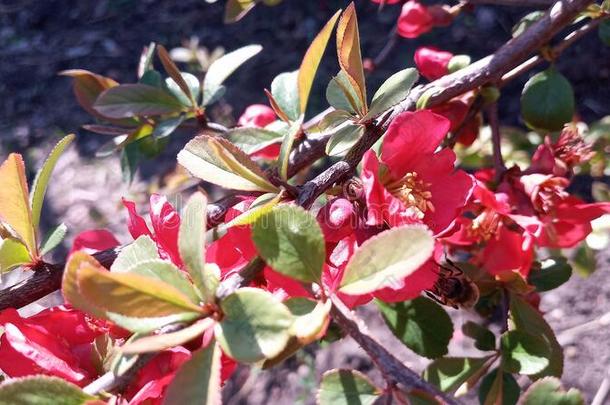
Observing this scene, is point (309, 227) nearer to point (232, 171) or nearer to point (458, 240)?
point (232, 171)

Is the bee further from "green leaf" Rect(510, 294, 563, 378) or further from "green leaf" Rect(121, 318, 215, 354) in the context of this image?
"green leaf" Rect(121, 318, 215, 354)

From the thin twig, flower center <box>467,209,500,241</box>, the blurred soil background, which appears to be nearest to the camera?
flower center <box>467,209,500,241</box>

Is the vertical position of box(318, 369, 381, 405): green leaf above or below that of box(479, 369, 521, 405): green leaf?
above

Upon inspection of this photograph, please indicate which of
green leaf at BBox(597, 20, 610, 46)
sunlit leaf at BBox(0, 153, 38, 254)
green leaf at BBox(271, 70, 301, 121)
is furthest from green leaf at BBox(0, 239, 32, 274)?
green leaf at BBox(597, 20, 610, 46)

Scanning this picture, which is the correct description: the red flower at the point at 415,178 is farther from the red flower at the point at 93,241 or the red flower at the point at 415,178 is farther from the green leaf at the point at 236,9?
the green leaf at the point at 236,9

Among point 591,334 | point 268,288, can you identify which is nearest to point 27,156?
point 591,334

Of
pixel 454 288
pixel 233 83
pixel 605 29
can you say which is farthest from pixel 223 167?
pixel 233 83

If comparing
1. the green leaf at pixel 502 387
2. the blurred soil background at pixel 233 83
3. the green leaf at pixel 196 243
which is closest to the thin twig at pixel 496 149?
the green leaf at pixel 502 387
